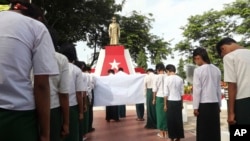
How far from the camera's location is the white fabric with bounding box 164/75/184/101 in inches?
243

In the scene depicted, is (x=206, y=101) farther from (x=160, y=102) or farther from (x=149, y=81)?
(x=149, y=81)

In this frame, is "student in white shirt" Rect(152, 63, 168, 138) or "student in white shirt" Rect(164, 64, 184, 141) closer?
"student in white shirt" Rect(164, 64, 184, 141)

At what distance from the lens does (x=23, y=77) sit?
1584 mm

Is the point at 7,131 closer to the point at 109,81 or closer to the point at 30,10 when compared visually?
the point at 30,10

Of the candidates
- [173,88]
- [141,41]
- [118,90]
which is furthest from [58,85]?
[141,41]

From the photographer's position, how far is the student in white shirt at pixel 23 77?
155cm

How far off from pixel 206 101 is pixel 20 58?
3269 mm

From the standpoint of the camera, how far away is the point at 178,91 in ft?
20.4

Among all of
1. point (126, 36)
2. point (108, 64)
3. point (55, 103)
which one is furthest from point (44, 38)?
point (126, 36)

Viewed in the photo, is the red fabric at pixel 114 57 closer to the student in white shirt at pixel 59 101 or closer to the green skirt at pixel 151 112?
the green skirt at pixel 151 112

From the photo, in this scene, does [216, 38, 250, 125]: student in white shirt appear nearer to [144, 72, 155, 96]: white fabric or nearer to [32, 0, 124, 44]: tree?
[144, 72, 155, 96]: white fabric

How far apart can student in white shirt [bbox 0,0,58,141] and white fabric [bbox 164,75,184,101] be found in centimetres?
469

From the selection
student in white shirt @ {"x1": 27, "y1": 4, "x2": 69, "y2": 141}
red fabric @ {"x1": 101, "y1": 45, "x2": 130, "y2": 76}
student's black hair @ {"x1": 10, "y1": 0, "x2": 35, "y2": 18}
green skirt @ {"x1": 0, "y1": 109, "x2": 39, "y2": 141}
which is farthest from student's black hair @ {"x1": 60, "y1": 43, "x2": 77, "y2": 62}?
red fabric @ {"x1": 101, "y1": 45, "x2": 130, "y2": 76}

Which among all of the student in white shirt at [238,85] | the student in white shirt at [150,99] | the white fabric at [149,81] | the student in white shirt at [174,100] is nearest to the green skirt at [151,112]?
the student in white shirt at [150,99]
